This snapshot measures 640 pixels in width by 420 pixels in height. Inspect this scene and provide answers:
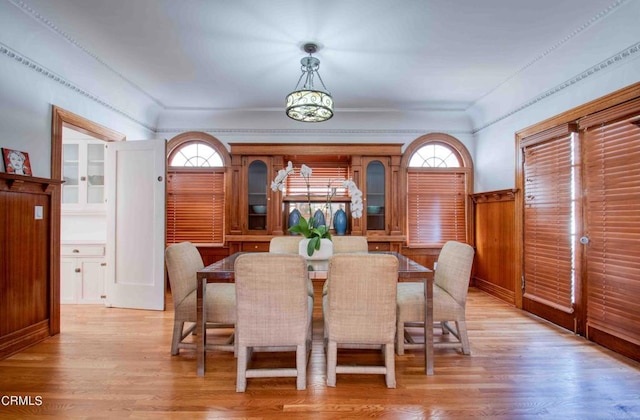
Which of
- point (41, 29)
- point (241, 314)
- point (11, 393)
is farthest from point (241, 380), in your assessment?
point (41, 29)

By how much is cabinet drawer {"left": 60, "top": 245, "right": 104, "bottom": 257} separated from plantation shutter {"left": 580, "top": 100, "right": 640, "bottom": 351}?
5.30 metres

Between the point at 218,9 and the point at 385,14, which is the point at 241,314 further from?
the point at 385,14

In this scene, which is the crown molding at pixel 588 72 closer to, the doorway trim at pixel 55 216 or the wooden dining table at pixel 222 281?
the wooden dining table at pixel 222 281

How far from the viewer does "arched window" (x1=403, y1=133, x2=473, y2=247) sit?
15.5 feet

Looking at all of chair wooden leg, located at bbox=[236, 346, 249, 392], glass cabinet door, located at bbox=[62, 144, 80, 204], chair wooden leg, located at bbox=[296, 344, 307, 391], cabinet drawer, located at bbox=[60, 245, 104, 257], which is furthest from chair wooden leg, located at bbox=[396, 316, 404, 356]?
glass cabinet door, located at bbox=[62, 144, 80, 204]

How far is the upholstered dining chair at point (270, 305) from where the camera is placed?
1.87 m

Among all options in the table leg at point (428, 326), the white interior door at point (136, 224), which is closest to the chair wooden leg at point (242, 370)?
the table leg at point (428, 326)

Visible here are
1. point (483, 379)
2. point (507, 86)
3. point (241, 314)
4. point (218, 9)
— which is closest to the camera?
point (241, 314)

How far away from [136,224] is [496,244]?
466cm

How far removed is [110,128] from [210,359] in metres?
3.05

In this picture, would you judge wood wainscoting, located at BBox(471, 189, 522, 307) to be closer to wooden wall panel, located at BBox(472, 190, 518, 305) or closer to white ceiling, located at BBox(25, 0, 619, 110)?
wooden wall panel, located at BBox(472, 190, 518, 305)

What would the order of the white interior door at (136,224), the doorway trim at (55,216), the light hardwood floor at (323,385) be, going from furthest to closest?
the white interior door at (136,224)
the doorway trim at (55,216)
the light hardwood floor at (323,385)

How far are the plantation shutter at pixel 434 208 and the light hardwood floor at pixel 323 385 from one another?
6.72 feet

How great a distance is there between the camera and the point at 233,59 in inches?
122
